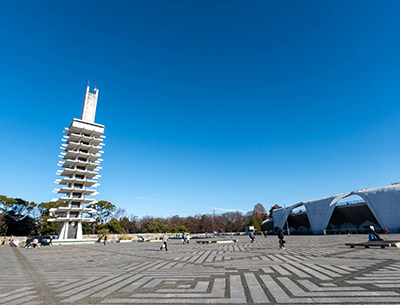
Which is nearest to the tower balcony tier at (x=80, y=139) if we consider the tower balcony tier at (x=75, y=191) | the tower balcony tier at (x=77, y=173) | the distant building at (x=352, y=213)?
the tower balcony tier at (x=77, y=173)

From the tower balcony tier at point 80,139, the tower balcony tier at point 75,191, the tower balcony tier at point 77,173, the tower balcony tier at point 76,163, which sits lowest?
the tower balcony tier at point 75,191

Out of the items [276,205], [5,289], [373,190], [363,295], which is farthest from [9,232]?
[276,205]

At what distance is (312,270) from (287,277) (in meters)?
1.62

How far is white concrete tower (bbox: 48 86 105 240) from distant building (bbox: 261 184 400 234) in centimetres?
5192

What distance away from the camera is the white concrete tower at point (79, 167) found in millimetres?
44781

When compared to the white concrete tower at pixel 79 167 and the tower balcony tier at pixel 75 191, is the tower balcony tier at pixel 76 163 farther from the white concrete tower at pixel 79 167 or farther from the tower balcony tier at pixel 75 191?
the tower balcony tier at pixel 75 191

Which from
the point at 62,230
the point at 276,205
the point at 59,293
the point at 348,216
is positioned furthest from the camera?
the point at 276,205

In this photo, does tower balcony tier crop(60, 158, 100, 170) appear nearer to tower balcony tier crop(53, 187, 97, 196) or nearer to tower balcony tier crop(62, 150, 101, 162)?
tower balcony tier crop(62, 150, 101, 162)

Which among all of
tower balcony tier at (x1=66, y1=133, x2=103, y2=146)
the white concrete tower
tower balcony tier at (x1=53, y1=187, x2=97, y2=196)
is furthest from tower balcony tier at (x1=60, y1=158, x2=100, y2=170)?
tower balcony tier at (x1=53, y1=187, x2=97, y2=196)

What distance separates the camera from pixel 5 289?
6.25 metres

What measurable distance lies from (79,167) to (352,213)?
69299mm

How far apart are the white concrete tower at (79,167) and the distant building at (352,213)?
51.9 metres

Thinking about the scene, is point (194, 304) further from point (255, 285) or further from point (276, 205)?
point (276, 205)

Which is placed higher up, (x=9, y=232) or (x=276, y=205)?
(x=276, y=205)
